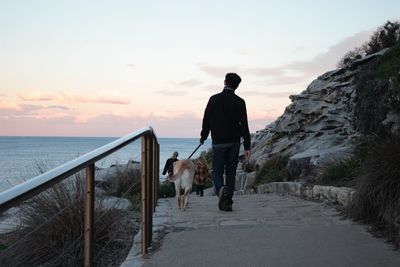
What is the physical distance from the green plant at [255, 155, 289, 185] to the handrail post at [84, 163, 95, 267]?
9439 millimetres

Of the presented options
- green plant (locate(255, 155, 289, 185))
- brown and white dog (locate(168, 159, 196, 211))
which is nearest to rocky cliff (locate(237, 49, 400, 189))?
green plant (locate(255, 155, 289, 185))

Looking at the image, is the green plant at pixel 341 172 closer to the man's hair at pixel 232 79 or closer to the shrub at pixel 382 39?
the man's hair at pixel 232 79

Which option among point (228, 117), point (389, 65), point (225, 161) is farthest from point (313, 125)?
point (228, 117)

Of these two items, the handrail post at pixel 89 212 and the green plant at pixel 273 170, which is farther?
the green plant at pixel 273 170

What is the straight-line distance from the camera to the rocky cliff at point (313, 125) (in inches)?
497

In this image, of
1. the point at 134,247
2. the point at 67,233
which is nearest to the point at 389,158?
the point at 134,247

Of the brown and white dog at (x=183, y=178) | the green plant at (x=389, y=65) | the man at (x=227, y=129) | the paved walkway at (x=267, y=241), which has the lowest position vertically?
the paved walkway at (x=267, y=241)

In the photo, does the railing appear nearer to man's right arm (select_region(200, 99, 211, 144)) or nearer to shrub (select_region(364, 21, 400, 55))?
man's right arm (select_region(200, 99, 211, 144))

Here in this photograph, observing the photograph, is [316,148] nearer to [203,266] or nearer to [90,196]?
[203,266]

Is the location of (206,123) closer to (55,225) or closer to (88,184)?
(55,225)

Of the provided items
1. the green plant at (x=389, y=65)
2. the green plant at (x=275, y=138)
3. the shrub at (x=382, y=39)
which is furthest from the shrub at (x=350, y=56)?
the green plant at (x=389, y=65)

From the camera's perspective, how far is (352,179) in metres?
8.56

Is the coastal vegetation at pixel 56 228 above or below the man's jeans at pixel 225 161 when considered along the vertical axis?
below

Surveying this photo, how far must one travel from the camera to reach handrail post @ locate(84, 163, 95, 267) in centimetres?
328
